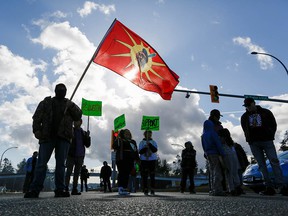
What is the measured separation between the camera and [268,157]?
6.49 meters

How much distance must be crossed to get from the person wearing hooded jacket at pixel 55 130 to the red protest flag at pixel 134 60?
1.98 metres

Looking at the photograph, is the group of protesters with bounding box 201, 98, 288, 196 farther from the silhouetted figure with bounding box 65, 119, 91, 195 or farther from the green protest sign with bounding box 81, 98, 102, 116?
the green protest sign with bounding box 81, 98, 102, 116

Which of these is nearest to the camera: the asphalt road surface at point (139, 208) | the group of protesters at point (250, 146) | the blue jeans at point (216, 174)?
the asphalt road surface at point (139, 208)

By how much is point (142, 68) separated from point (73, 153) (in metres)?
2.85

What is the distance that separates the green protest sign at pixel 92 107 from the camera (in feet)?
51.2

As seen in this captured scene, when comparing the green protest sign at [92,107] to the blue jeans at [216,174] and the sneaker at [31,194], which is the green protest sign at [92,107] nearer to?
the blue jeans at [216,174]

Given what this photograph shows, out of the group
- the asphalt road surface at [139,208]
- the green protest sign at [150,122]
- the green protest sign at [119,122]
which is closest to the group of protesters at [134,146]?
the asphalt road surface at [139,208]

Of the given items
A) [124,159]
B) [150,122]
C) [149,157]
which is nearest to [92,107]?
[150,122]

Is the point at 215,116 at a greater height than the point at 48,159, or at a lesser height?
greater

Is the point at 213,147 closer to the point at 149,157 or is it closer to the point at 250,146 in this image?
the point at 250,146

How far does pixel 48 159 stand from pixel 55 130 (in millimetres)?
486

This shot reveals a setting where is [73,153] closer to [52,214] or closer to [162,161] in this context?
[52,214]

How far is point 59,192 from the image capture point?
18.9ft

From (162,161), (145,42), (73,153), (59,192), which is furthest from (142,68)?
(162,161)
